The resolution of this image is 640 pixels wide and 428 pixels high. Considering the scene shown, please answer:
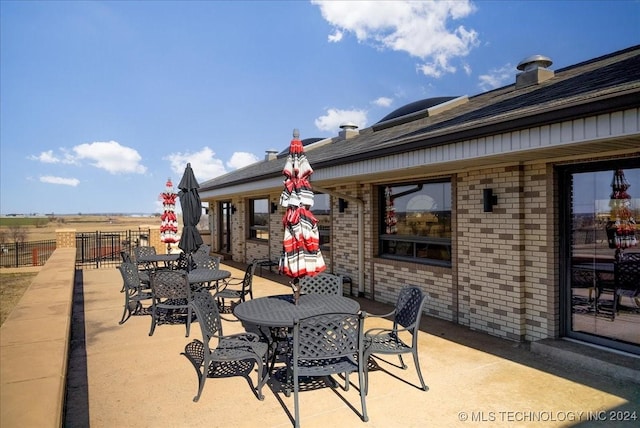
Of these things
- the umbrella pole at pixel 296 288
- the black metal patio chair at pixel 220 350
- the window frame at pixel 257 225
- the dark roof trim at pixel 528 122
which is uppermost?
the dark roof trim at pixel 528 122

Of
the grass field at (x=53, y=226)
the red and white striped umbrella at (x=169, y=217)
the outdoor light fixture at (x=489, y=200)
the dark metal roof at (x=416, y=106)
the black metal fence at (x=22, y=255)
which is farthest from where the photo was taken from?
the grass field at (x=53, y=226)

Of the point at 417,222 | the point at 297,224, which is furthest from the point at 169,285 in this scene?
the point at 417,222

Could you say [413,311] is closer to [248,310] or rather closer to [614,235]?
[248,310]

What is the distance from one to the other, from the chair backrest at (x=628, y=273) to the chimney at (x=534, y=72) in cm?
399

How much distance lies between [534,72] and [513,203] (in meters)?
3.47

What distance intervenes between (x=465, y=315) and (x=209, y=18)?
1188 centimetres

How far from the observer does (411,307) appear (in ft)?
14.6

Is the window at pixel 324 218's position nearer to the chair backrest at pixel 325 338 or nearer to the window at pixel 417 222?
the window at pixel 417 222

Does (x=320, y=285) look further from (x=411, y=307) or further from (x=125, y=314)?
(x=125, y=314)

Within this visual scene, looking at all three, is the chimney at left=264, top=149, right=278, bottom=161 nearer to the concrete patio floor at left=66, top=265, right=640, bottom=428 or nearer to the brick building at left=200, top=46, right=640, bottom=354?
the brick building at left=200, top=46, right=640, bottom=354

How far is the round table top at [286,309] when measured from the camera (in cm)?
396

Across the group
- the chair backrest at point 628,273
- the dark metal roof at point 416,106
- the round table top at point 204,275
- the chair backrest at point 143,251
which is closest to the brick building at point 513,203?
the chair backrest at point 628,273

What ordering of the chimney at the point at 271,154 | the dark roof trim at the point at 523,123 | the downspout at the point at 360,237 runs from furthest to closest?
the chimney at the point at 271,154 < the downspout at the point at 360,237 < the dark roof trim at the point at 523,123

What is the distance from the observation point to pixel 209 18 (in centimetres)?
1276
